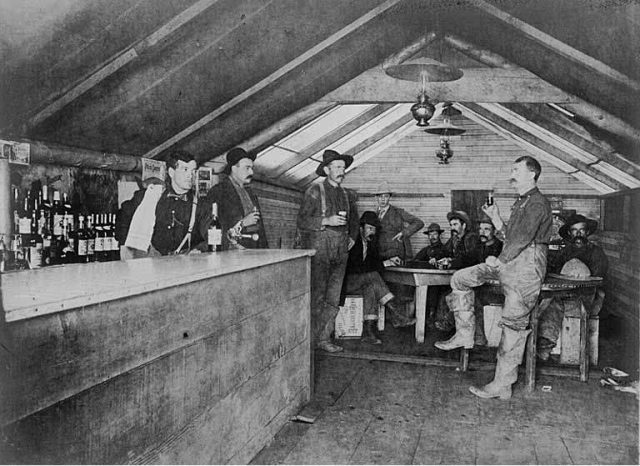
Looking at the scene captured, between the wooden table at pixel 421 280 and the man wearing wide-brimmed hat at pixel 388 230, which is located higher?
the man wearing wide-brimmed hat at pixel 388 230

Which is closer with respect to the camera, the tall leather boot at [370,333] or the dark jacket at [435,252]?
the tall leather boot at [370,333]

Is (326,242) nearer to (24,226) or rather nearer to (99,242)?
(99,242)

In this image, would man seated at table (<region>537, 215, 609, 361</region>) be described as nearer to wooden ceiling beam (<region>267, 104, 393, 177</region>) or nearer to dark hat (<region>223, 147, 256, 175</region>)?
dark hat (<region>223, 147, 256, 175</region>)

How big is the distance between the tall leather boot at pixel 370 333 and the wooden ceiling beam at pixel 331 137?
8.49ft

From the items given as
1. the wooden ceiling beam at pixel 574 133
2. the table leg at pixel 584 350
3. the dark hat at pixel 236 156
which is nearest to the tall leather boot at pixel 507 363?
Result: the table leg at pixel 584 350

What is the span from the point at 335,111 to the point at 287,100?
1.67 metres

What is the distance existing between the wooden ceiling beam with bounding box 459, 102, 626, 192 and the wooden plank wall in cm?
56

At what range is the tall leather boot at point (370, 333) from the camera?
17.0ft

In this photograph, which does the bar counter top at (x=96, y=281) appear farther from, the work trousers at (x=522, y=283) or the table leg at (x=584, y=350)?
the table leg at (x=584, y=350)

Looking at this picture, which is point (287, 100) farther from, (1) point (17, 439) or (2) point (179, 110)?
(1) point (17, 439)

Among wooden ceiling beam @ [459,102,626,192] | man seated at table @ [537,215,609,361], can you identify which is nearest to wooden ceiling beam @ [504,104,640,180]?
man seated at table @ [537,215,609,361]

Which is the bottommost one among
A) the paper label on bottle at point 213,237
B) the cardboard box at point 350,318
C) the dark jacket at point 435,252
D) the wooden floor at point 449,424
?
the wooden floor at point 449,424

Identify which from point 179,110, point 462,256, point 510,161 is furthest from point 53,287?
point 510,161

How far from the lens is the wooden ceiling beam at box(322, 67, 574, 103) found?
4.98m
